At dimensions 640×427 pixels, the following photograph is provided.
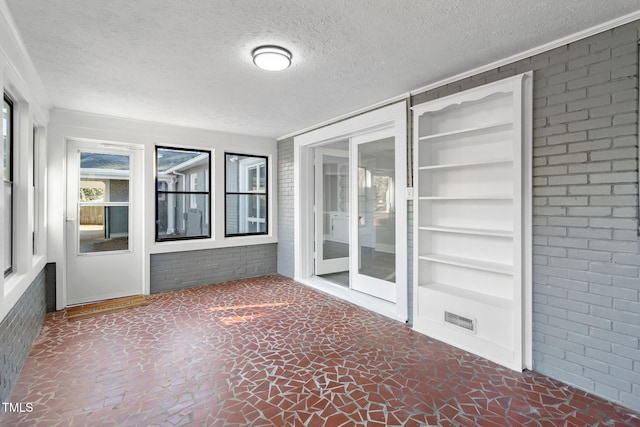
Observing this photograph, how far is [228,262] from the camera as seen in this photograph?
211 inches

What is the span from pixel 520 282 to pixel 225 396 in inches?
93.2

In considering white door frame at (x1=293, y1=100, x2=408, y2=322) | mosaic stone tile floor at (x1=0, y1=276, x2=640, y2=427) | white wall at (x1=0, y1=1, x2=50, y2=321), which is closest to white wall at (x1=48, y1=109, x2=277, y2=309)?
white wall at (x1=0, y1=1, x2=50, y2=321)

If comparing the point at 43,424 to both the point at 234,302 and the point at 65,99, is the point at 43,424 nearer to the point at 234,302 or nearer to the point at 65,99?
the point at 234,302

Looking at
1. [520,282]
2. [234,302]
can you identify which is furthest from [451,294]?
[234,302]

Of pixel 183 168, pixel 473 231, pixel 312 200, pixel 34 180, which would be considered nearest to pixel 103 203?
pixel 34 180

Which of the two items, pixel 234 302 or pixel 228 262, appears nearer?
pixel 234 302

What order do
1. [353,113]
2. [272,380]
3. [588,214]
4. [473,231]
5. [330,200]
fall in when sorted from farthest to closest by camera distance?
1. [330,200]
2. [353,113]
3. [473,231]
4. [272,380]
5. [588,214]

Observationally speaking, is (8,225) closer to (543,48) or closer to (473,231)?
(473,231)

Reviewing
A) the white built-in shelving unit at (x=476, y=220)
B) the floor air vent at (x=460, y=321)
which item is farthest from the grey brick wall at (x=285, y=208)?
the floor air vent at (x=460, y=321)

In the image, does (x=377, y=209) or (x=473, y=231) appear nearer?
(x=473, y=231)

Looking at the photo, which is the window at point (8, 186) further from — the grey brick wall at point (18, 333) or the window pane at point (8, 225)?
the grey brick wall at point (18, 333)

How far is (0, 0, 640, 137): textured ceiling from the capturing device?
2.00 m

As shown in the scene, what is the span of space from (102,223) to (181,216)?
1015 mm

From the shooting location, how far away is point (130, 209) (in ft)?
15.0
